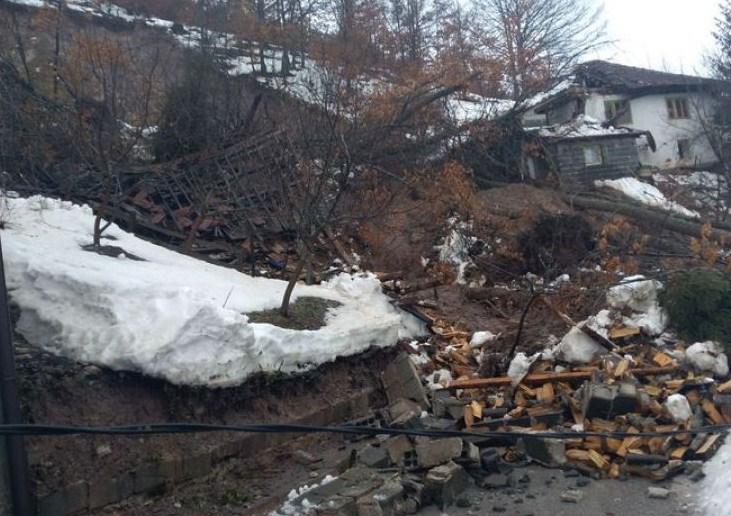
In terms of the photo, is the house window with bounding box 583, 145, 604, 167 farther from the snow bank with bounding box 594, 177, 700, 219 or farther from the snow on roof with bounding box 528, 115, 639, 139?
the snow bank with bounding box 594, 177, 700, 219

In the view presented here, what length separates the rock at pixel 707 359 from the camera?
10.2 m

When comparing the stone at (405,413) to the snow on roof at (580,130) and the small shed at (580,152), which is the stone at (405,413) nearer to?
the small shed at (580,152)

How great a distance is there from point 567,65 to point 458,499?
23.8 meters

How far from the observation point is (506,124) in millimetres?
23734

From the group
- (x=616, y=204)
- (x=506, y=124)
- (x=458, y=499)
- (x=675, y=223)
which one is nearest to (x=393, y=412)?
(x=458, y=499)

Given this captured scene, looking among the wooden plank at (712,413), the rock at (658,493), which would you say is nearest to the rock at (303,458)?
the rock at (658,493)

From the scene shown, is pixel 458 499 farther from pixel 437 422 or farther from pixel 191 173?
pixel 191 173

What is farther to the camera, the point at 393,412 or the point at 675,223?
the point at 675,223

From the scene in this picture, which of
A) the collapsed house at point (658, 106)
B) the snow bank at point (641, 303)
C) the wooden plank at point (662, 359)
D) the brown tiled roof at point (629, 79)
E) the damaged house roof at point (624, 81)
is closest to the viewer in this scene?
the wooden plank at point (662, 359)

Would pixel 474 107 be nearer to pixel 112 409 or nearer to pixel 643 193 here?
pixel 643 193

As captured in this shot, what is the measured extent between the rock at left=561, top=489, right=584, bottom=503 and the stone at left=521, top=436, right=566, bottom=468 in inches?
27.4

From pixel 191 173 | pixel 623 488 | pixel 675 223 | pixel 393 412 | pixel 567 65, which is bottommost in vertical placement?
pixel 623 488

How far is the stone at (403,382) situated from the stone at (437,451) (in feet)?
6.68

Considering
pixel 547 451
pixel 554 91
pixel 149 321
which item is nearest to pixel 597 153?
pixel 554 91
